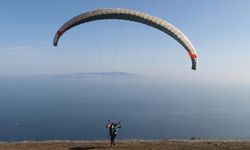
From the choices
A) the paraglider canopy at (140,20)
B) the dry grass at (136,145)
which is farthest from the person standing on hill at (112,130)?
the paraglider canopy at (140,20)

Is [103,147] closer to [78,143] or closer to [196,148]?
[78,143]

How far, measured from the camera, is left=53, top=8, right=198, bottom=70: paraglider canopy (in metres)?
29.8

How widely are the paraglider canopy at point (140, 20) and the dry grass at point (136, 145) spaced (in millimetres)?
7162

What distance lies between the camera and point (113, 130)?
33219 mm

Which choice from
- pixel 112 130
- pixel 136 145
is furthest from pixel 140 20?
pixel 136 145

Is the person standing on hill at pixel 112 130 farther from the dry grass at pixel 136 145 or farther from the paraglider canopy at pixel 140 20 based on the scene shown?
the paraglider canopy at pixel 140 20

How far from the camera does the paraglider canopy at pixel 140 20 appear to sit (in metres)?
29.8

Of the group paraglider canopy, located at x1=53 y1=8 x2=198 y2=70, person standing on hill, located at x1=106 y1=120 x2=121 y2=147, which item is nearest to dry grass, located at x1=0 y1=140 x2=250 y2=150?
person standing on hill, located at x1=106 y1=120 x2=121 y2=147

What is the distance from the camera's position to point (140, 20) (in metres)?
30.6

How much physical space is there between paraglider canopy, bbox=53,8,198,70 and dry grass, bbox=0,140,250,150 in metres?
7.16

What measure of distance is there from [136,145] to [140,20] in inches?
416

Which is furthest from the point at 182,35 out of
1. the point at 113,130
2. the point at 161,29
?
the point at 113,130

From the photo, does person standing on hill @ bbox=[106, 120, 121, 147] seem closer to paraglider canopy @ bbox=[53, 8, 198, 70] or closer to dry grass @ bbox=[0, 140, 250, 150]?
dry grass @ bbox=[0, 140, 250, 150]

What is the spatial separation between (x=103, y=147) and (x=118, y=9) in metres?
11.5
